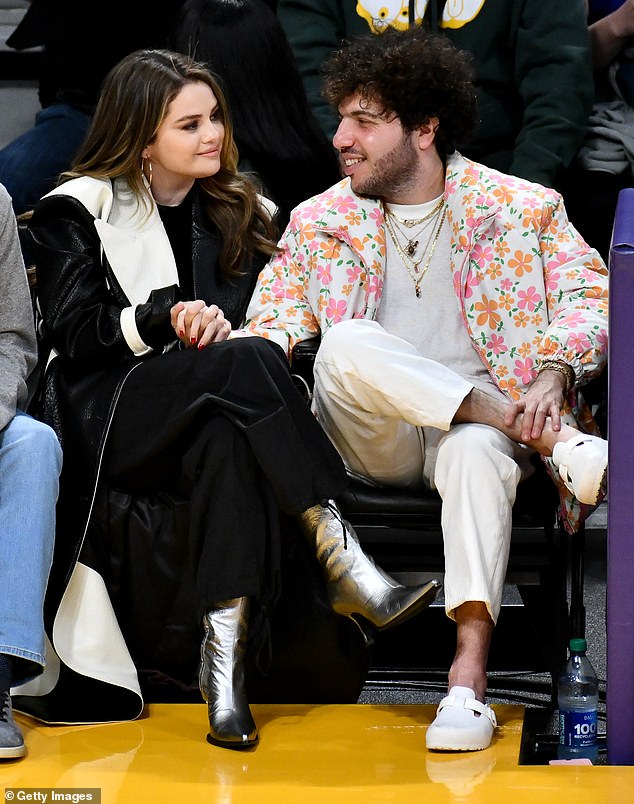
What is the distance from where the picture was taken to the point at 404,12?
3.74 metres

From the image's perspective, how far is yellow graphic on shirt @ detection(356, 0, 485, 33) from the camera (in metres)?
3.74

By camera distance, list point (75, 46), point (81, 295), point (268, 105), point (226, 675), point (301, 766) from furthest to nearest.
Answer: point (75, 46) < point (268, 105) < point (81, 295) < point (226, 675) < point (301, 766)

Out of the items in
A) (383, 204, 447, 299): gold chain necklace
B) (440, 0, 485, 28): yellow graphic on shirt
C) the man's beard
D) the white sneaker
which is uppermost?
(440, 0, 485, 28): yellow graphic on shirt

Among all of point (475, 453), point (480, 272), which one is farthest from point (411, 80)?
point (475, 453)

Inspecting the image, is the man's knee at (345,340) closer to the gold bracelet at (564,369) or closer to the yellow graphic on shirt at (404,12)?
the gold bracelet at (564,369)

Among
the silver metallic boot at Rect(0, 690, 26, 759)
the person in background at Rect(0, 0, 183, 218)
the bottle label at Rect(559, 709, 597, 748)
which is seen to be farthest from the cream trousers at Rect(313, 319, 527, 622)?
the person in background at Rect(0, 0, 183, 218)

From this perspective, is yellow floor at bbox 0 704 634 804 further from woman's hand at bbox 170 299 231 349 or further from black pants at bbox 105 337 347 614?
woman's hand at bbox 170 299 231 349

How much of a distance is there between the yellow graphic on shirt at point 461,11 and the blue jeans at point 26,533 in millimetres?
1728

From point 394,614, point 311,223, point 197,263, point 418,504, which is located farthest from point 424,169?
point 394,614

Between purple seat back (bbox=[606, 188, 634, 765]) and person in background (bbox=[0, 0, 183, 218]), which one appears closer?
purple seat back (bbox=[606, 188, 634, 765])

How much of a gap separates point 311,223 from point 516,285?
18.4 inches

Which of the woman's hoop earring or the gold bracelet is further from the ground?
the woman's hoop earring

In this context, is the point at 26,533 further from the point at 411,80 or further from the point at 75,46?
the point at 75,46

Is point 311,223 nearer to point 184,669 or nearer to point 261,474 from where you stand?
point 261,474
